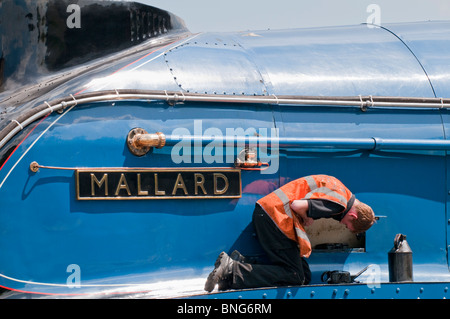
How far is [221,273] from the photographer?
4105 millimetres

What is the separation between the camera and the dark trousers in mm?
4148

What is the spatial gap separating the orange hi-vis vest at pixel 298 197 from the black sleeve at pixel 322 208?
25 mm

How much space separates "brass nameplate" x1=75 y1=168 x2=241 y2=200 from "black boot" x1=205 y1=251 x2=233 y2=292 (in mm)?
388

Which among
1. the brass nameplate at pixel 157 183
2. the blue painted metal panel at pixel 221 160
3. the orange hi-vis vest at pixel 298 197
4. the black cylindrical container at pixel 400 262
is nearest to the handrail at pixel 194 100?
the blue painted metal panel at pixel 221 160

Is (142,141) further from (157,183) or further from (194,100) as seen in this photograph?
(194,100)

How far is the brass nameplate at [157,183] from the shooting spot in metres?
4.04

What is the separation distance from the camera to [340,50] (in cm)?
489

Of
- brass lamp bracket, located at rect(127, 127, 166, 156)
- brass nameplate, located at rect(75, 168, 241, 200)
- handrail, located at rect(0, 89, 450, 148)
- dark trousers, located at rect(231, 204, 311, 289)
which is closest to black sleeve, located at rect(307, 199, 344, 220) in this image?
dark trousers, located at rect(231, 204, 311, 289)

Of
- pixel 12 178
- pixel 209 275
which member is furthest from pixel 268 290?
pixel 12 178

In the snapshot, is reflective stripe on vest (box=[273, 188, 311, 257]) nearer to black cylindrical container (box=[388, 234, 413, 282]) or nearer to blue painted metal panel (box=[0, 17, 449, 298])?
blue painted metal panel (box=[0, 17, 449, 298])

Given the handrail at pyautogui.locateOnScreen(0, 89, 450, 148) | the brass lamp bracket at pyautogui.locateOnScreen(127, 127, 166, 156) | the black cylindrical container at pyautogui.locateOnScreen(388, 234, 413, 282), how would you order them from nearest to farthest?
1. the handrail at pyautogui.locateOnScreen(0, 89, 450, 148)
2. the brass lamp bracket at pyautogui.locateOnScreen(127, 127, 166, 156)
3. the black cylindrical container at pyautogui.locateOnScreen(388, 234, 413, 282)

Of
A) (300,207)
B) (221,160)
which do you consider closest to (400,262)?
(300,207)

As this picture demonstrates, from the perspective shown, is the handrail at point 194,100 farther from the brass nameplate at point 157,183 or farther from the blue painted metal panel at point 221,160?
the brass nameplate at point 157,183
